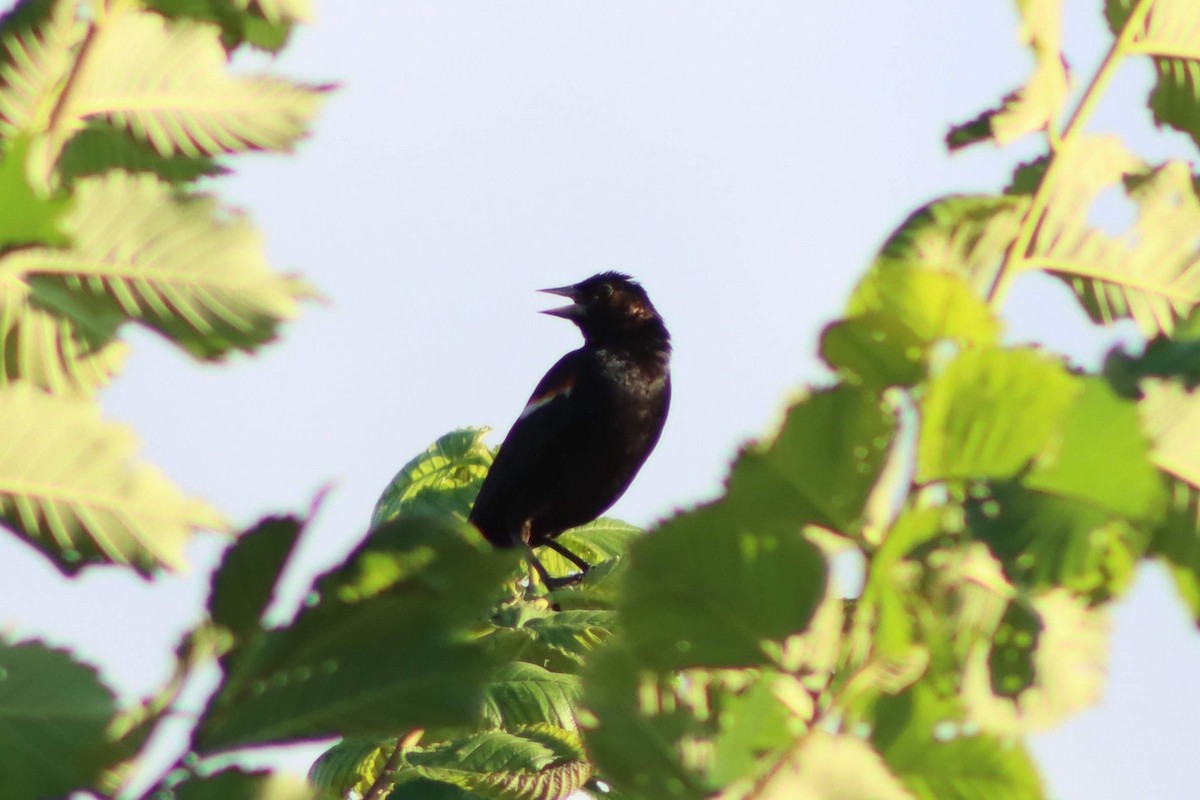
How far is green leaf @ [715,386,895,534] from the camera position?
62 cm

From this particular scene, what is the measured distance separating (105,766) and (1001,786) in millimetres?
354

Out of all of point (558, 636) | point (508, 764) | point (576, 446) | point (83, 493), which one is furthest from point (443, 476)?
point (576, 446)

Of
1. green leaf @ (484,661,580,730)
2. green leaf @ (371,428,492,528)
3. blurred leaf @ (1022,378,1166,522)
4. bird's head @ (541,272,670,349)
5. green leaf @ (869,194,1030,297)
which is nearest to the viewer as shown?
blurred leaf @ (1022,378,1166,522)

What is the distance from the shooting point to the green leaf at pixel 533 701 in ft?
7.82

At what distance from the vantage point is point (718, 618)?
63 cm

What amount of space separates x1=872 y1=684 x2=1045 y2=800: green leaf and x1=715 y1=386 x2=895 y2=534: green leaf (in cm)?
7

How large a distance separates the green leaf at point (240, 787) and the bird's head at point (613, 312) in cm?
737

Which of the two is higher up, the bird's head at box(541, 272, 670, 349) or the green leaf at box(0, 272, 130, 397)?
the green leaf at box(0, 272, 130, 397)

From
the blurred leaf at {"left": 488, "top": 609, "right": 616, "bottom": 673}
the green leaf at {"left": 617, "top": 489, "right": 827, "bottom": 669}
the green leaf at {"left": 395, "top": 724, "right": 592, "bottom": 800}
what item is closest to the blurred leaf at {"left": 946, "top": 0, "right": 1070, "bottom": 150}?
the green leaf at {"left": 617, "top": 489, "right": 827, "bottom": 669}

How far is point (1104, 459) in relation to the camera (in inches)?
23.0

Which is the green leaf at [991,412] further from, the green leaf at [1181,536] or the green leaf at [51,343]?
the green leaf at [51,343]

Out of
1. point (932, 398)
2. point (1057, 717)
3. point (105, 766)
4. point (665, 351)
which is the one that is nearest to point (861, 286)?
point (932, 398)

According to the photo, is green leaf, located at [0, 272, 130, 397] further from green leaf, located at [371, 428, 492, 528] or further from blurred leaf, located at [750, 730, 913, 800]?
green leaf, located at [371, 428, 492, 528]

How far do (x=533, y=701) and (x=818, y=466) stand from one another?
6.00 feet
